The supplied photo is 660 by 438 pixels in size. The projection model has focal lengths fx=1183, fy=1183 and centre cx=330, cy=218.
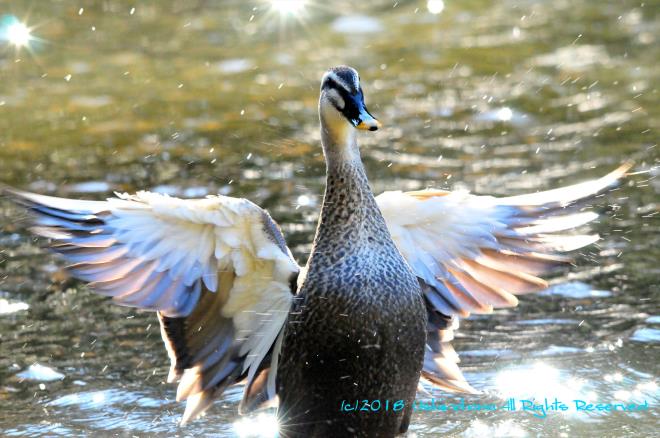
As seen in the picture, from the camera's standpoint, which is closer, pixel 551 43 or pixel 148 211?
pixel 148 211

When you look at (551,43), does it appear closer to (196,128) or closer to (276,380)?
(196,128)

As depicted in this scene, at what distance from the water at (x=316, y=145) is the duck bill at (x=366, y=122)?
1.73 metres

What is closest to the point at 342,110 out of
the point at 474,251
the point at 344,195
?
the point at 344,195

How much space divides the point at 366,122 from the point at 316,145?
17.7 ft

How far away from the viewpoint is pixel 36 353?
22.7 feet

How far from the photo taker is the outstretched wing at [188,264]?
5395mm

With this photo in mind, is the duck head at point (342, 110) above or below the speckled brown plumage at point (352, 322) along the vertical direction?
above

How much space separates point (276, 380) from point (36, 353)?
193cm

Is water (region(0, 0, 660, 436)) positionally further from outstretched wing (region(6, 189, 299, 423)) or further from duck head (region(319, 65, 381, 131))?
duck head (region(319, 65, 381, 131))

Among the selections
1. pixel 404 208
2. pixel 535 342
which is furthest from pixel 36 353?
pixel 535 342

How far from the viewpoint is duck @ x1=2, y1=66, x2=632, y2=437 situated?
17.1ft

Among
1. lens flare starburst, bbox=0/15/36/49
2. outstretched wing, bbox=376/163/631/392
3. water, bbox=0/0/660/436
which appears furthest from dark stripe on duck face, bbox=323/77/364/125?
lens flare starburst, bbox=0/15/36/49

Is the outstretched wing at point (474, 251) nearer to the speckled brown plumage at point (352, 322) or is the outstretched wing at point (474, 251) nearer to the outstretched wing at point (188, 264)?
the speckled brown plumage at point (352, 322)

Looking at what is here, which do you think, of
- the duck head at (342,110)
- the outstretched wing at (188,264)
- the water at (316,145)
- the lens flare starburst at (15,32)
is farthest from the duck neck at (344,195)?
the lens flare starburst at (15,32)
